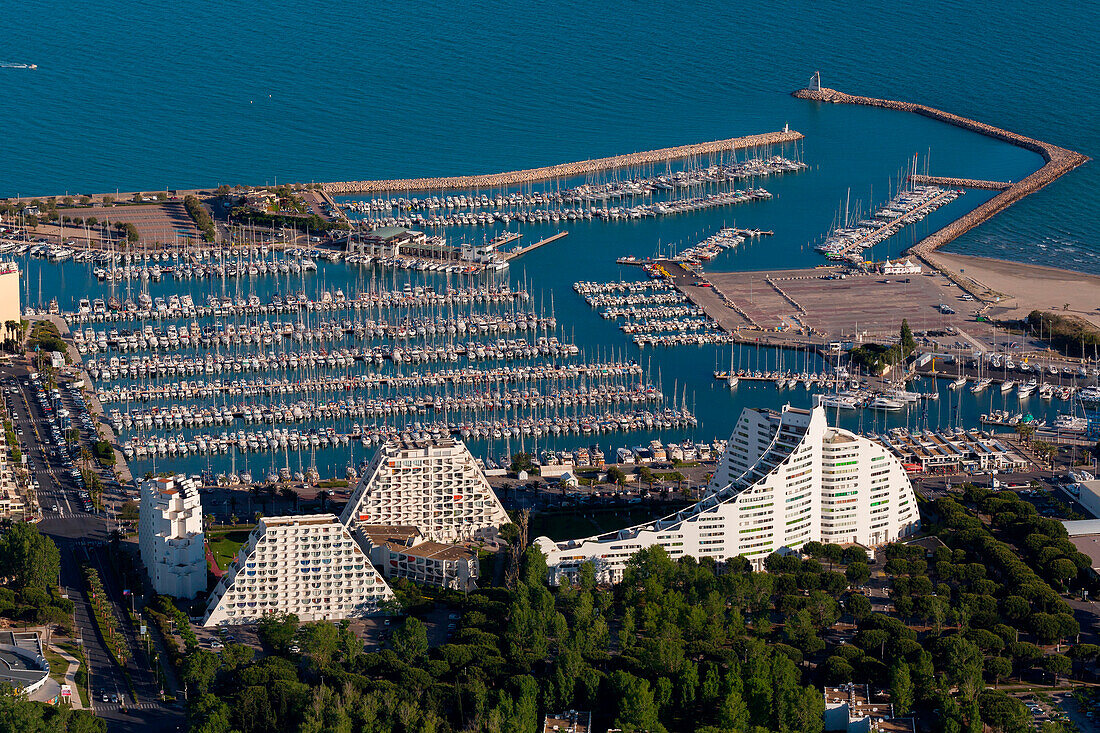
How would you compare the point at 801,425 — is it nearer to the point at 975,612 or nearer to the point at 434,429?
the point at 975,612

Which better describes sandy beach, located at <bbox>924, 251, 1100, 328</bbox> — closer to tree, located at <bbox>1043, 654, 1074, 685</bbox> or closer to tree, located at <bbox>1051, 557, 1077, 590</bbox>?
tree, located at <bbox>1051, 557, 1077, 590</bbox>

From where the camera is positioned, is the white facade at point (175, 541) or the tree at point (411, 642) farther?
the white facade at point (175, 541)

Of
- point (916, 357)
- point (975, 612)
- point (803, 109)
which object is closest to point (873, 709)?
point (975, 612)

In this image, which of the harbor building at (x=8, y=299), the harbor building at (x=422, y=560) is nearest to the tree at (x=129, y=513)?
the harbor building at (x=422, y=560)

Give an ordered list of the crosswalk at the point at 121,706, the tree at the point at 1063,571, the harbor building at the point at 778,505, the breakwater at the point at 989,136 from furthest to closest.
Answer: the breakwater at the point at 989,136 < the harbor building at the point at 778,505 < the tree at the point at 1063,571 < the crosswalk at the point at 121,706

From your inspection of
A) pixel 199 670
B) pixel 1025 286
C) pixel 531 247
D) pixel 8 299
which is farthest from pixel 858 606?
pixel 531 247

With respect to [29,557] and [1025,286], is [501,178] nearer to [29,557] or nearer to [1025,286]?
[1025,286]

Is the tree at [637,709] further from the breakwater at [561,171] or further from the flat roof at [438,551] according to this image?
the breakwater at [561,171]
